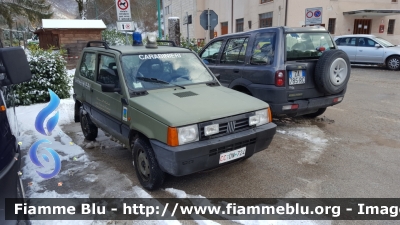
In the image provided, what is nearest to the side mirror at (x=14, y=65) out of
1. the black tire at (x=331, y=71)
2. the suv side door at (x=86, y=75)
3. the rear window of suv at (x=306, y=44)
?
the suv side door at (x=86, y=75)

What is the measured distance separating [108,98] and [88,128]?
1405 mm

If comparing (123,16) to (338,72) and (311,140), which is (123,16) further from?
(311,140)

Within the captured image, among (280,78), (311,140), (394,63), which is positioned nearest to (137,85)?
(280,78)

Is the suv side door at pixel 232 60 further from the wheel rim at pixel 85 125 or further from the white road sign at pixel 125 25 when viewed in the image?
the white road sign at pixel 125 25

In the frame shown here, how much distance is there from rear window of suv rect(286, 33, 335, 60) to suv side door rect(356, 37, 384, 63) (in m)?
10.1

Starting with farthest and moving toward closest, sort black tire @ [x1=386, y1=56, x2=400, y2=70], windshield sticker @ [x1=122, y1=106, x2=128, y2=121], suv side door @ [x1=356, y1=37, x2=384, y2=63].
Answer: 1. suv side door @ [x1=356, y1=37, x2=384, y2=63]
2. black tire @ [x1=386, y1=56, x2=400, y2=70]
3. windshield sticker @ [x1=122, y1=106, x2=128, y2=121]

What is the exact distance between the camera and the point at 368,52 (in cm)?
1437

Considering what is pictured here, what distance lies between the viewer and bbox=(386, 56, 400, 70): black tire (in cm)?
1352

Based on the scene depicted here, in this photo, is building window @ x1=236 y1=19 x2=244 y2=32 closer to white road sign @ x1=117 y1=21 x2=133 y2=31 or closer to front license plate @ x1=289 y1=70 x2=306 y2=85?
white road sign @ x1=117 y1=21 x2=133 y2=31

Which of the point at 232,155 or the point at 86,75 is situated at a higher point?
the point at 86,75

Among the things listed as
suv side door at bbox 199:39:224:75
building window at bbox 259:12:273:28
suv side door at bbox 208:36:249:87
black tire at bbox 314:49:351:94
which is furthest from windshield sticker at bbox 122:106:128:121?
building window at bbox 259:12:273:28

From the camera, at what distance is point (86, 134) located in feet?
18.3

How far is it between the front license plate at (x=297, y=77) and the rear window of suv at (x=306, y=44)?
0.96ft

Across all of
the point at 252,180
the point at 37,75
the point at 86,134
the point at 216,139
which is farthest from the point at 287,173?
the point at 37,75
